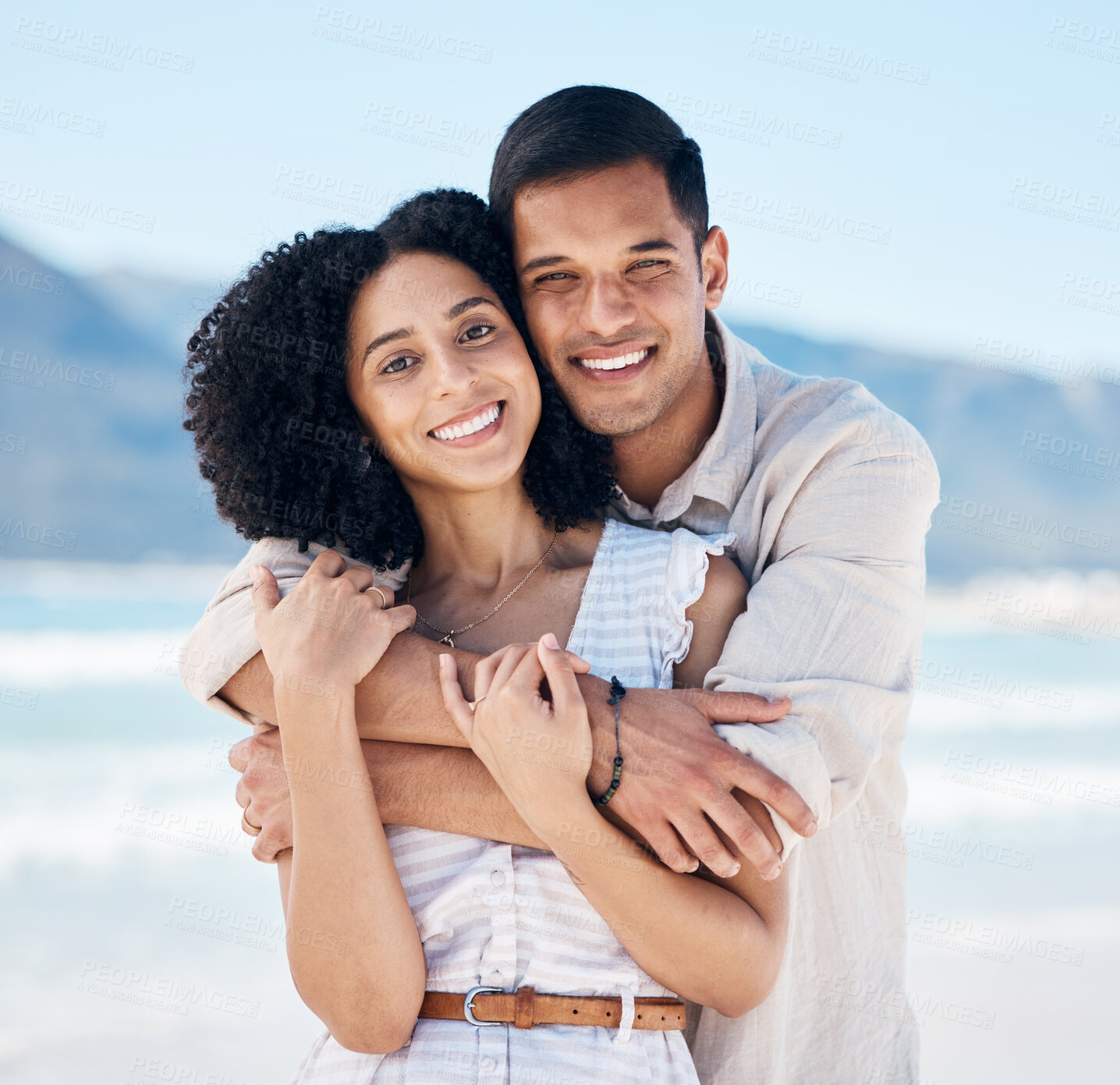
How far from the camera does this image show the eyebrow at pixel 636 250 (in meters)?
2.59

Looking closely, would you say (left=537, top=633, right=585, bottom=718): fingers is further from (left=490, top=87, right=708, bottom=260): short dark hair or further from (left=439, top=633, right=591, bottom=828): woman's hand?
(left=490, top=87, right=708, bottom=260): short dark hair

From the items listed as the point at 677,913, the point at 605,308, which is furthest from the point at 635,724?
the point at 605,308

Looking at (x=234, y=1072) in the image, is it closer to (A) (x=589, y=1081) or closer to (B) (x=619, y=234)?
(A) (x=589, y=1081)

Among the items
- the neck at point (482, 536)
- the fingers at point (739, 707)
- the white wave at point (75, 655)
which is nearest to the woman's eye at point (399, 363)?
the neck at point (482, 536)

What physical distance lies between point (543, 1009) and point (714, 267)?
1929 mm

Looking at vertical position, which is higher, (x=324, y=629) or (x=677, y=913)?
(x=324, y=629)

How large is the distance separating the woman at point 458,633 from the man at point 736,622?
3.3 inches

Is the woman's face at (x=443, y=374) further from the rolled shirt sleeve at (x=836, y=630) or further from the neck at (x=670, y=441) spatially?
the rolled shirt sleeve at (x=836, y=630)

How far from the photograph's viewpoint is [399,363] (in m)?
2.40

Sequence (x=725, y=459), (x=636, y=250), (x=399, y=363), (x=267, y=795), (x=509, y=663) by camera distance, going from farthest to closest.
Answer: (x=636, y=250)
(x=725, y=459)
(x=399, y=363)
(x=267, y=795)
(x=509, y=663)

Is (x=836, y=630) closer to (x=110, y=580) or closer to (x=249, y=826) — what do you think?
(x=249, y=826)

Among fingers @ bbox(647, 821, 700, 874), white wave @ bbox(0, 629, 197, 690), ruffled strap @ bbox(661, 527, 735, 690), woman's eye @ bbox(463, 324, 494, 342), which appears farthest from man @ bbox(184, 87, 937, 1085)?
white wave @ bbox(0, 629, 197, 690)

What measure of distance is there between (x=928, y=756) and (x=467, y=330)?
5.66m

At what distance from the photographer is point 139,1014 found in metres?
4.39
